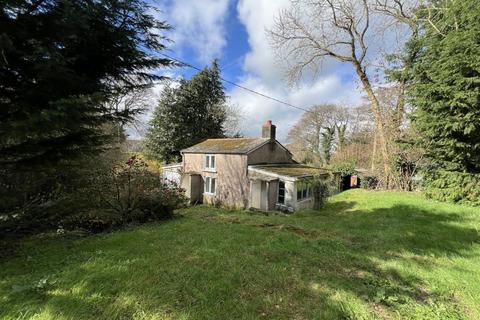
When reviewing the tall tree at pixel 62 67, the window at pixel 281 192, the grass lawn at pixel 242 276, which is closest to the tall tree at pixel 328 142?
the window at pixel 281 192

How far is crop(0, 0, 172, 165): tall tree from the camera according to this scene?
13.1 ft

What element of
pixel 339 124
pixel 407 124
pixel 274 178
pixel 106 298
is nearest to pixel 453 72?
pixel 407 124

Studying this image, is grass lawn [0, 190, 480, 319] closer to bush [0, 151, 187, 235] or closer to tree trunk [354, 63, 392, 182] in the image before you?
bush [0, 151, 187, 235]

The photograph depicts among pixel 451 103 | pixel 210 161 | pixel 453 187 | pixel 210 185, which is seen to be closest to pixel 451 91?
pixel 451 103

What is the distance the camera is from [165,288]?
3283mm

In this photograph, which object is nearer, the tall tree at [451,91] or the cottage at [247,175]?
the tall tree at [451,91]

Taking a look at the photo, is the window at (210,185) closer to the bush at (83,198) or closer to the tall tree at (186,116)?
the tall tree at (186,116)

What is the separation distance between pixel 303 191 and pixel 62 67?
14.8 metres

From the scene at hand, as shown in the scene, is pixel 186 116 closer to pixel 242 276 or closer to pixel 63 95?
Result: pixel 63 95

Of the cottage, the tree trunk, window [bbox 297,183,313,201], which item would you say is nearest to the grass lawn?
window [bbox 297,183,313,201]

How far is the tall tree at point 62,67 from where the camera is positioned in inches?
158

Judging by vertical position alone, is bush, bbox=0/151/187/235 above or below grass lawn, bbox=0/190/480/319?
above

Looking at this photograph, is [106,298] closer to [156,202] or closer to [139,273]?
[139,273]

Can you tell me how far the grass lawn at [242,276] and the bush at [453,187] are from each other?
5359mm
